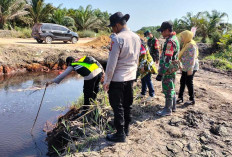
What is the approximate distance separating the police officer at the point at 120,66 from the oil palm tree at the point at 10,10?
19888 millimetres

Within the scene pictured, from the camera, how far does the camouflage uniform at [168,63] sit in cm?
387

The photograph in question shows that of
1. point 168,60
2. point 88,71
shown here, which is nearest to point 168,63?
point 168,60

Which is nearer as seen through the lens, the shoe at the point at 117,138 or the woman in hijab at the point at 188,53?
the shoe at the point at 117,138

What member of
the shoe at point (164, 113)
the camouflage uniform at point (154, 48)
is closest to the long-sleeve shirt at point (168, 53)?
the shoe at point (164, 113)

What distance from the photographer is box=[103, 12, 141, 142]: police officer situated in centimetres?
290

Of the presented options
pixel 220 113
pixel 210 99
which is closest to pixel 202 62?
pixel 210 99

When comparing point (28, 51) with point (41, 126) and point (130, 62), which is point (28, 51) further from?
point (130, 62)

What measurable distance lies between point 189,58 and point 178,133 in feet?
5.44

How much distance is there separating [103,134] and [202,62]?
32.6 feet

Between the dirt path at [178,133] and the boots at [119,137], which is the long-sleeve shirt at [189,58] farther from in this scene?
the boots at [119,137]

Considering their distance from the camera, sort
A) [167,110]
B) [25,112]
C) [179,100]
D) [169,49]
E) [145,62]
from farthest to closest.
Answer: [25,112]
[179,100]
[145,62]
[167,110]
[169,49]

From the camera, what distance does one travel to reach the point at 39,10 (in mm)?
21875

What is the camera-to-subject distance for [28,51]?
36.2 feet

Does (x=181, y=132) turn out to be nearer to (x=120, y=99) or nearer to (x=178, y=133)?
(x=178, y=133)
